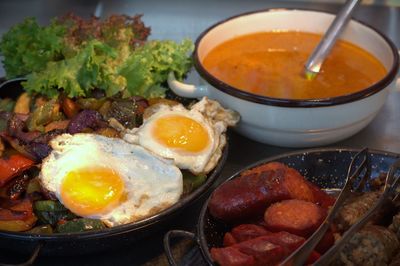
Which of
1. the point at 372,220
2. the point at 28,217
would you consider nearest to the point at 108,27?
the point at 28,217

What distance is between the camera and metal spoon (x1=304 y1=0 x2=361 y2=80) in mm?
2088

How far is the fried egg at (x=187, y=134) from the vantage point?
5.79ft

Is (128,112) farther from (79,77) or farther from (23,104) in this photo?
(23,104)

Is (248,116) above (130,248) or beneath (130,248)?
above

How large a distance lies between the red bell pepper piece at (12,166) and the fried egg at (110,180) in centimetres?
8

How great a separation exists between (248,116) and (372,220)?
0.64 m

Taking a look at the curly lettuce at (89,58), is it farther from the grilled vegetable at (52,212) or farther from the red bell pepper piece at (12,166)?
the grilled vegetable at (52,212)

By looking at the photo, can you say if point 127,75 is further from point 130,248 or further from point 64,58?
point 130,248

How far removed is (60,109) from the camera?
207 centimetres

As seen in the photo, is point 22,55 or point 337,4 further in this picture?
point 337,4

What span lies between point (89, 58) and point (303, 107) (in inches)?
31.4

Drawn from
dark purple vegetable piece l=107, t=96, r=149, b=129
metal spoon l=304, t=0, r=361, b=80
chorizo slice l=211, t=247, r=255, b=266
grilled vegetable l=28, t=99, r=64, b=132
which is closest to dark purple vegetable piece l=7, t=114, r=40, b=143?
grilled vegetable l=28, t=99, r=64, b=132

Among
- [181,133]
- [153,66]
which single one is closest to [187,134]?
[181,133]

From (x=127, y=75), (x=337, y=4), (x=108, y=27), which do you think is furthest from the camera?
(x=337, y=4)
